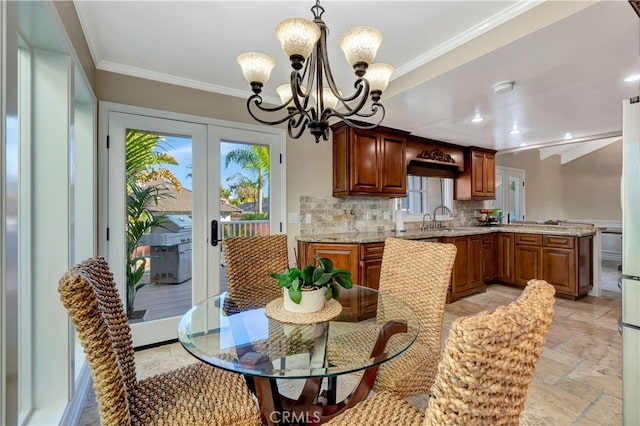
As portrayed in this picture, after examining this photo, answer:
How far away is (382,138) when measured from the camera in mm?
3617

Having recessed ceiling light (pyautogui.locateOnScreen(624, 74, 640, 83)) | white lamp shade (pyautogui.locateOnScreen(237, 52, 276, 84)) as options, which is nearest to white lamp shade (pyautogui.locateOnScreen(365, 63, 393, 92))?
white lamp shade (pyautogui.locateOnScreen(237, 52, 276, 84))

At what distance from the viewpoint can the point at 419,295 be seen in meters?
1.63

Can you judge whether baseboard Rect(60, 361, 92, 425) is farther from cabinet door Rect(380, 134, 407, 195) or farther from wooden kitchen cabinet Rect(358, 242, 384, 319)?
cabinet door Rect(380, 134, 407, 195)

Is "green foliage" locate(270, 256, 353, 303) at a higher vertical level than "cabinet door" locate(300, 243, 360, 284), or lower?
higher

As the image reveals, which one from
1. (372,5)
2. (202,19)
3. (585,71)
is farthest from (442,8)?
(202,19)

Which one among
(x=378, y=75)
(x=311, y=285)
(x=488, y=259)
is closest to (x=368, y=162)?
(x=378, y=75)

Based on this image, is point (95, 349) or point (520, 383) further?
point (95, 349)

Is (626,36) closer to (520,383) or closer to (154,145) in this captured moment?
(520,383)

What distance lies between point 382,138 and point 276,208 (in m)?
1.58

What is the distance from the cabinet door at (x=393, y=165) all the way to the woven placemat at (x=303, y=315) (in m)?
2.41

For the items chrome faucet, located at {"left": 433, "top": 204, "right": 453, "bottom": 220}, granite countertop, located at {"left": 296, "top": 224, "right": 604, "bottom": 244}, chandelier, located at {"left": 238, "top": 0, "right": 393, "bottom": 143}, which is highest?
chandelier, located at {"left": 238, "top": 0, "right": 393, "bottom": 143}

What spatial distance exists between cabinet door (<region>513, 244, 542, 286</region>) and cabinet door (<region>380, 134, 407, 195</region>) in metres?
2.10

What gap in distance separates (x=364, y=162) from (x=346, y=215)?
0.69m

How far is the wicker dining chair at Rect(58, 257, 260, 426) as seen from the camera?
0.88 meters
